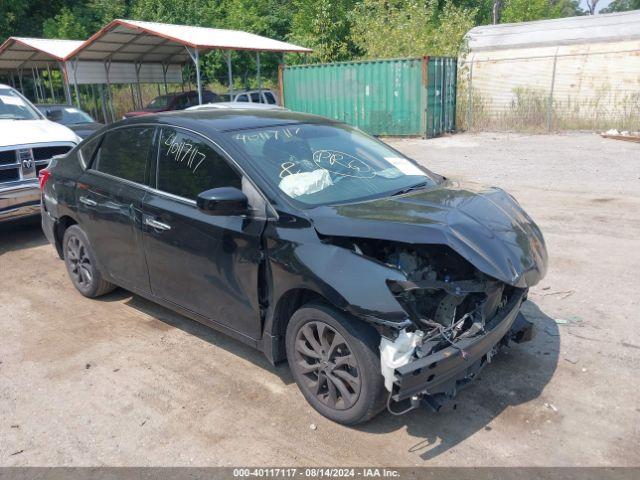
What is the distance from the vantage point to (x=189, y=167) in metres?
4.10

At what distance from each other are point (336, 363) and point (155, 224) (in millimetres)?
1826

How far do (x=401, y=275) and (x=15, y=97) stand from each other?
27.3 feet

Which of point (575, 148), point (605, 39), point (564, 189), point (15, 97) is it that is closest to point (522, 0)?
point (605, 39)

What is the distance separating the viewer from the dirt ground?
10.4 feet

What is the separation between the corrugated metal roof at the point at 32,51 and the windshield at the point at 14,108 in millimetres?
13025

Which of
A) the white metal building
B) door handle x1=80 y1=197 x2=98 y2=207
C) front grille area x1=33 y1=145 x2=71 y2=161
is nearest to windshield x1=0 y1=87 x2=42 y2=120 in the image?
front grille area x1=33 y1=145 x2=71 y2=161

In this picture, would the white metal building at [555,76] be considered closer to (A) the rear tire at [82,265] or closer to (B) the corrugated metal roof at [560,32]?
(B) the corrugated metal roof at [560,32]

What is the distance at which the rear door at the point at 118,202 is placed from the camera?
448 centimetres

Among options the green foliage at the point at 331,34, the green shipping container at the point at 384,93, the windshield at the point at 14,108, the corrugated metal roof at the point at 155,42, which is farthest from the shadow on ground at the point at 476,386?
the green foliage at the point at 331,34

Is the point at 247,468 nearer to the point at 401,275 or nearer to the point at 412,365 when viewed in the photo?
the point at 412,365

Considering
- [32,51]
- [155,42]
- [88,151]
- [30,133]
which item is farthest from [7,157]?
[32,51]

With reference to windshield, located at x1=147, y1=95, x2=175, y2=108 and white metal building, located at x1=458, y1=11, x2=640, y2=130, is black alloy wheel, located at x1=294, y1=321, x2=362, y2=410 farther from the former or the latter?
windshield, located at x1=147, y1=95, x2=175, y2=108

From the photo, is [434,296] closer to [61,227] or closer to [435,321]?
Result: [435,321]

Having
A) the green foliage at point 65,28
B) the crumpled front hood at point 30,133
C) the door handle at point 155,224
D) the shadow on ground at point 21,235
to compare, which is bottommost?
the shadow on ground at point 21,235
